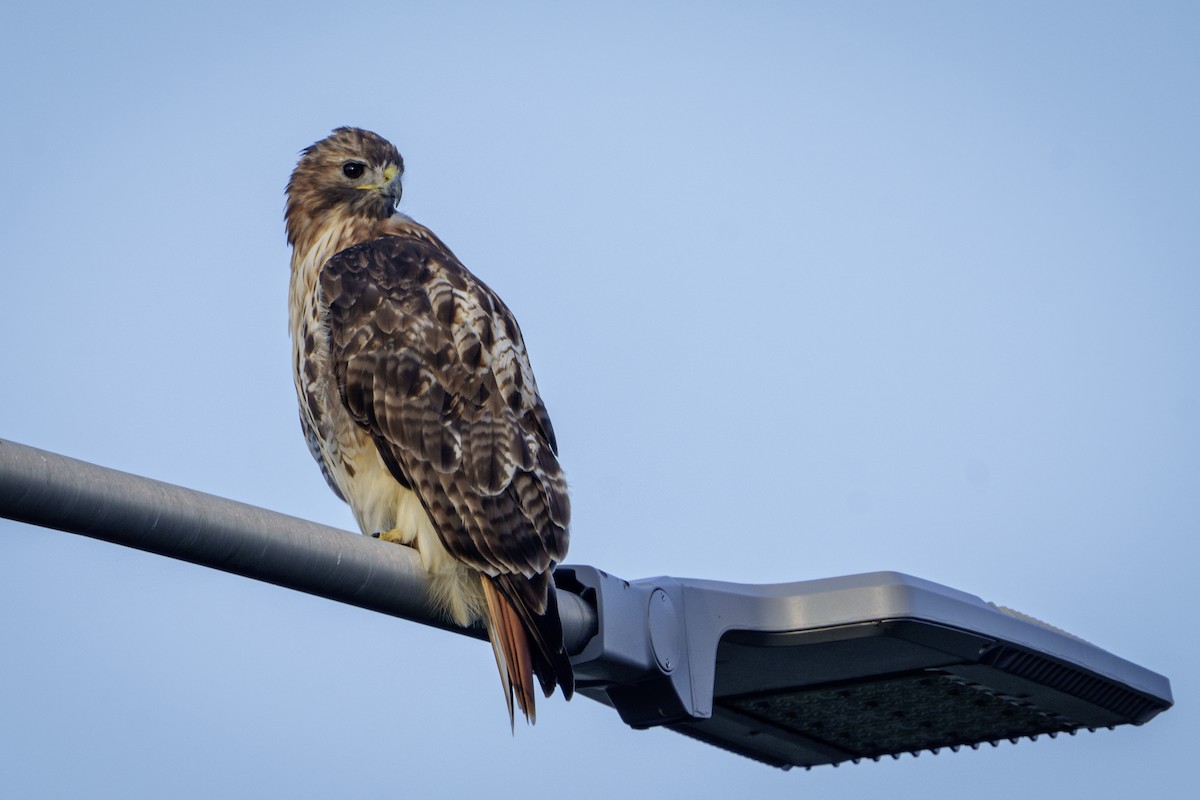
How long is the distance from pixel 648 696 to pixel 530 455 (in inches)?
47.7

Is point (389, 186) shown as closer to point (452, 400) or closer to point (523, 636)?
point (452, 400)

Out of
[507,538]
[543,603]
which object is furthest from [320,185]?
[543,603]

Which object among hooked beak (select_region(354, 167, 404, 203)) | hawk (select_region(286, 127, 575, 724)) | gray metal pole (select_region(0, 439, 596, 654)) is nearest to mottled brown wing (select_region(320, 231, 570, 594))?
hawk (select_region(286, 127, 575, 724))

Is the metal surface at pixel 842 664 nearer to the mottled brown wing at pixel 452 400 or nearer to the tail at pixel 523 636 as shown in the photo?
the tail at pixel 523 636

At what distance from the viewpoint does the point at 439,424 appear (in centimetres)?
466

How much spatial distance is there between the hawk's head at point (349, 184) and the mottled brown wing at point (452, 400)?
43cm

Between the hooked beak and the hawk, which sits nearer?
the hawk

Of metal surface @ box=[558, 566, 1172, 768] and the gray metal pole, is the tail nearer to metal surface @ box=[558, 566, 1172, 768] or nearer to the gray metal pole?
metal surface @ box=[558, 566, 1172, 768]

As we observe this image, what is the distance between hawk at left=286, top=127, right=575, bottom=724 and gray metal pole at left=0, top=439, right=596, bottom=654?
35.2 inches

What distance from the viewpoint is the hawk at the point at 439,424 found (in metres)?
4.22

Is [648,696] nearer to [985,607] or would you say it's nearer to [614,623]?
[614,623]

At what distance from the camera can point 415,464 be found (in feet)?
15.1

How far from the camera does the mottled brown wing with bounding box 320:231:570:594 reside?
14.4ft

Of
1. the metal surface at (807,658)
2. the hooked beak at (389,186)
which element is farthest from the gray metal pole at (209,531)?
the hooked beak at (389,186)
